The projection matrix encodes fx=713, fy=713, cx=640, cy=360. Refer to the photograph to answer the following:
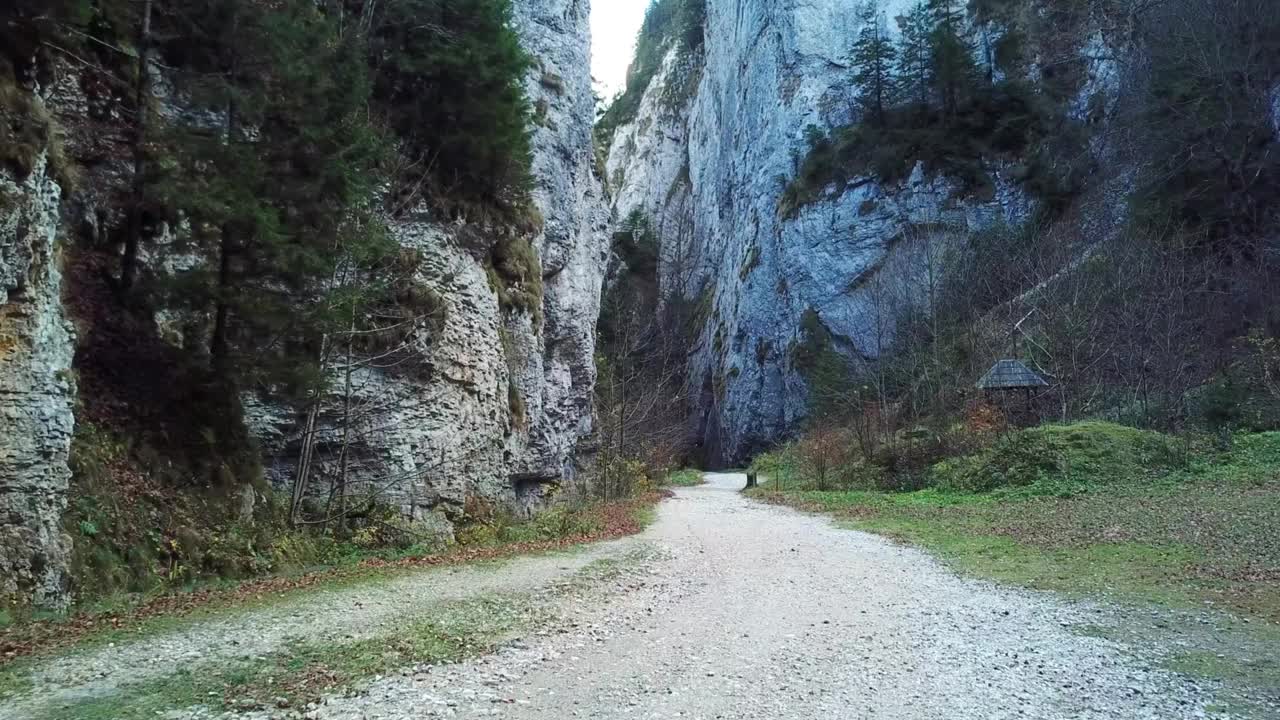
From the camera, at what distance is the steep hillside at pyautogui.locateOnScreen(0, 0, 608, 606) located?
23.1ft

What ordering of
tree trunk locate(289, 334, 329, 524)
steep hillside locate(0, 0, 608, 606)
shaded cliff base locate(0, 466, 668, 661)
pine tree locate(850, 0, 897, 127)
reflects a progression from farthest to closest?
pine tree locate(850, 0, 897, 127)
tree trunk locate(289, 334, 329, 524)
steep hillside locate(0, 0, 608, 606)
shaded cliff base locate(0, 466, 668, 661)

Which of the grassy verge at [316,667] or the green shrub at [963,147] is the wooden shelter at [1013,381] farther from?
the grassy verge at [316,667]

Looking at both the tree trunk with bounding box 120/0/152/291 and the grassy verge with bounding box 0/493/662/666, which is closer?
the grassy verge with bounding box 0/493/662/666

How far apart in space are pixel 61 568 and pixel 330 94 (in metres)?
6.54

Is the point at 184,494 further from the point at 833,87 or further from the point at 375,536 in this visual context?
the point at 833,87

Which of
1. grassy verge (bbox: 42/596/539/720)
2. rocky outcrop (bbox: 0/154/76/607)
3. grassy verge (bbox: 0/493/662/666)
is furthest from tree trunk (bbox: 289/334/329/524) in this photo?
grassy verge (bbox: 42/596/539/720)

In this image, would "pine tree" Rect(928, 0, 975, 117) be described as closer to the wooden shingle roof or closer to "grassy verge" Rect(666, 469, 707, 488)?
the wooden shingle roof

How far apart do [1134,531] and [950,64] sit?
31.7m

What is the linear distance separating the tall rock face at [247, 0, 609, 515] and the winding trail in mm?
3891

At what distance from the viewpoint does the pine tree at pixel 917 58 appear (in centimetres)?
3762

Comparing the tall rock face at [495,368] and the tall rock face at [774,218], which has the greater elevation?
the tall rock face at [774,218]

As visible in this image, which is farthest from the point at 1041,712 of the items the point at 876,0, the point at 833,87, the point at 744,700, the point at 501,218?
the point at 876,0

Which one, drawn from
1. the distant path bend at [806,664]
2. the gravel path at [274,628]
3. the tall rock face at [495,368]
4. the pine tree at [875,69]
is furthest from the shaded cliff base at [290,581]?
the pine tree at [875,69]

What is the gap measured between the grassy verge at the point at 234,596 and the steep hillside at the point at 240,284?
63 centimetres
